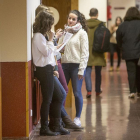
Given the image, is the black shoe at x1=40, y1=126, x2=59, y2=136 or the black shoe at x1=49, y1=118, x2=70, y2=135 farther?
the black shoe at x1=49, y1=118, x2=70, y2=135

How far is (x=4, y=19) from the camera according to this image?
551 cm

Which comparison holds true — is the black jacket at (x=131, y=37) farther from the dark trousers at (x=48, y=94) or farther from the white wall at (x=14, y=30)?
the white wall at (x=14, y=30)

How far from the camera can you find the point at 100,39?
9547mm

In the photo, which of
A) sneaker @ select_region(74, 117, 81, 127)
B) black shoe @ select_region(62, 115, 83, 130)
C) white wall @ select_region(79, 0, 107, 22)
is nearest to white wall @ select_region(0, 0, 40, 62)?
black shoe @ select_region(62, 115, 83, 130)

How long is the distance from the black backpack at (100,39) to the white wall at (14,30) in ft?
13.6

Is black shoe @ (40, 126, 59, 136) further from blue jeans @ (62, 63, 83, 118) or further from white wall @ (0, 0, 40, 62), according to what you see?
white wall @ (0, 0, 40, 62)

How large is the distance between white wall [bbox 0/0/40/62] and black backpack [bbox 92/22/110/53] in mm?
4132

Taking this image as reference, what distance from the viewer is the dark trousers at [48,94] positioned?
568 cm

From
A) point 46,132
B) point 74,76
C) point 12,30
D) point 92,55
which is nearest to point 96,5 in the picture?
point 92,55

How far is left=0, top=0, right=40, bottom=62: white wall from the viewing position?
5480 mm

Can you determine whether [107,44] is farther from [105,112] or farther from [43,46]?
[43,46]

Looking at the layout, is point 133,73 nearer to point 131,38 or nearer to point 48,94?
point 131,38

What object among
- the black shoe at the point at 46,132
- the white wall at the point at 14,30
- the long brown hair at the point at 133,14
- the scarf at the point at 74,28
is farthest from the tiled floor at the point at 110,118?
the long brown hair at the point at 133,14

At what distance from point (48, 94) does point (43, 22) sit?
2.90 feet
